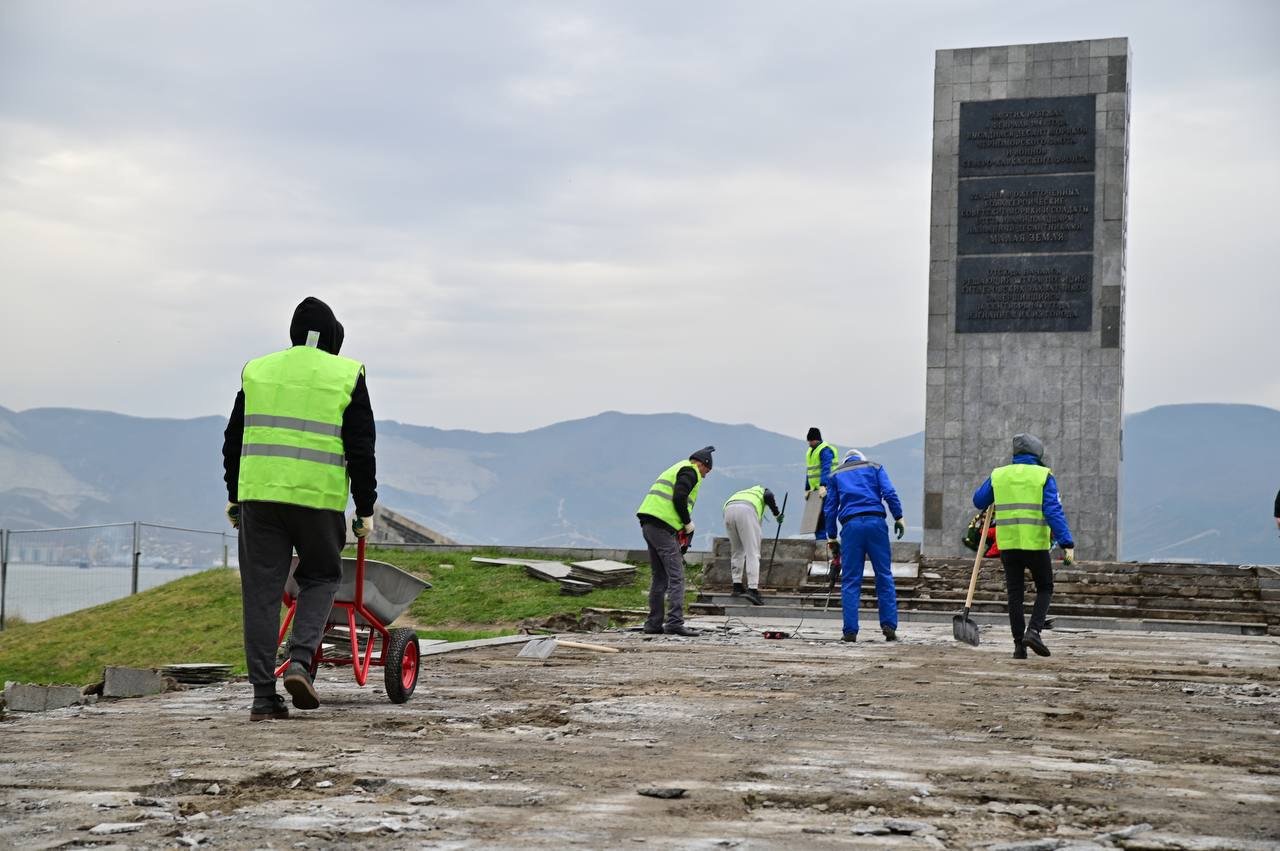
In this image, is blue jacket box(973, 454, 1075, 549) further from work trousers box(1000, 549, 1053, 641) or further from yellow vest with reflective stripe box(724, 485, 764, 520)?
yellow vest with reflective stripe box(724, 485, 764, 520)

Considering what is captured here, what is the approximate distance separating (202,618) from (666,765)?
53.5 ft

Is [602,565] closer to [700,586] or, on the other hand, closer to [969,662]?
[700,586]

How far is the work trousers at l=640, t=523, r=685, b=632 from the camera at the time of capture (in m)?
14.9

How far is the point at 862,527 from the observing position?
588 inches

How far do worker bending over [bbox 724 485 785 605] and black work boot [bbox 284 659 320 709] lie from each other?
10956mm

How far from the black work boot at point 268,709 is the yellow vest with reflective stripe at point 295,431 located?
0.94 metres

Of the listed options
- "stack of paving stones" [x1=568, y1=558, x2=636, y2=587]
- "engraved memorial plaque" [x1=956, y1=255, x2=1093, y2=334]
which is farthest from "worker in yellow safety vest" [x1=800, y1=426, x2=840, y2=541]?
"engraved memorial plaque" [x1=956, y1=255, x2=1093, y2=334]

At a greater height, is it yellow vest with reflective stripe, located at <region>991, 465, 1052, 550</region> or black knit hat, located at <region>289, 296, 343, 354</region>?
black knit hat, located at <region>289, 296, 343, 354</region>

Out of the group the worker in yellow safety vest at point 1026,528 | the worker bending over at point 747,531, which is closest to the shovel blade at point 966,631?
the worker in yellow safety vest at point 1026,528

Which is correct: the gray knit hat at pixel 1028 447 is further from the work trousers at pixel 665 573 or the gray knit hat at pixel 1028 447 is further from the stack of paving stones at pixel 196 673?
the stack of paving stones at pixel 196 673

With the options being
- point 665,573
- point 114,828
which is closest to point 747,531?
point 665,573

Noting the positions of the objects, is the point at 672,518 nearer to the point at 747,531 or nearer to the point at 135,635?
the point at 747,531

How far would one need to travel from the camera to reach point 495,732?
7.22m

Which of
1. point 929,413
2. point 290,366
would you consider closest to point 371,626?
point 290,366
